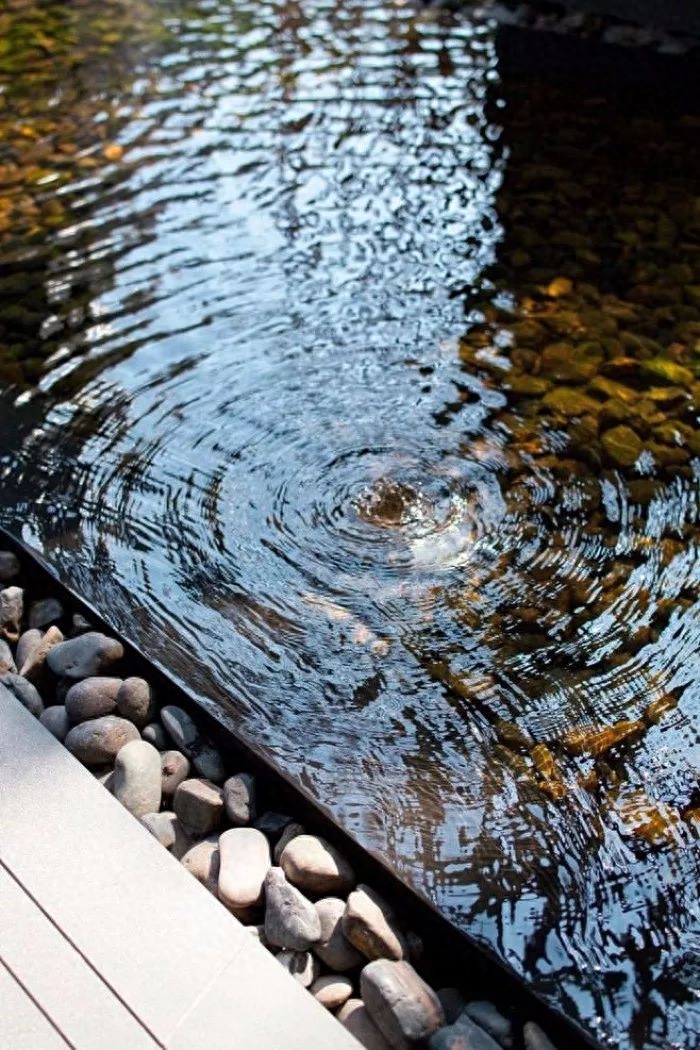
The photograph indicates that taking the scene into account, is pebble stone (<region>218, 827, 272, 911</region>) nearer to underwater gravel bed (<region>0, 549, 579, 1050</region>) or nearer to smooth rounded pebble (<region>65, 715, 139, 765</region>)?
underwater gravel bed (<region>0, 549, 579, 1050</region>)

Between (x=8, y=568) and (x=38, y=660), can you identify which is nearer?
(x=38, y=660)

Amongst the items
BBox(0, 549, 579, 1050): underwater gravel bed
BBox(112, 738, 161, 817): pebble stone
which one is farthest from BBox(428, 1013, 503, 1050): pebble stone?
BBox(112, 738, 161, 817): pebble stone

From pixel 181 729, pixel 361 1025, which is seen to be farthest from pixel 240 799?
pixel 361 1025

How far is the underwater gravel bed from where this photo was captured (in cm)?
138

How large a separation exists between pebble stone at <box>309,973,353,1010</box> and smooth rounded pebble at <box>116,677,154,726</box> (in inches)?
21.8

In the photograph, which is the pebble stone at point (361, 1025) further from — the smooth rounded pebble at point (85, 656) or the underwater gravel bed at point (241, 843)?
the smooth rounded pebble at point (85, 656)

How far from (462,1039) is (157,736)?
69 centimetres

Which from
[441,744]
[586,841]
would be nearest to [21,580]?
[441,744]

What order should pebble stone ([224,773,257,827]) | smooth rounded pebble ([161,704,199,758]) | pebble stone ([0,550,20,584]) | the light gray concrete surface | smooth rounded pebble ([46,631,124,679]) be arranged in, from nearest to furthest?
the light gray concrete surface < pebble stone ([224,773,257,827]) < smooth rounded pebble ([161,704,199,758]) < smooth rounded pebble ([46,631,124,679]) < pebble stone ([0,550,20,584])

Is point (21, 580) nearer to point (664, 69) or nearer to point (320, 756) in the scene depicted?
point (320, 756)

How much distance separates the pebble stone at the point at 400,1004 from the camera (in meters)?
1.34

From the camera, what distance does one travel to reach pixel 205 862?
1.59 metres

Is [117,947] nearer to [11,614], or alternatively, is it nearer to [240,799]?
[240,799]

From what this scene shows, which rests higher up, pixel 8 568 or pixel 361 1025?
pixel 8 568
